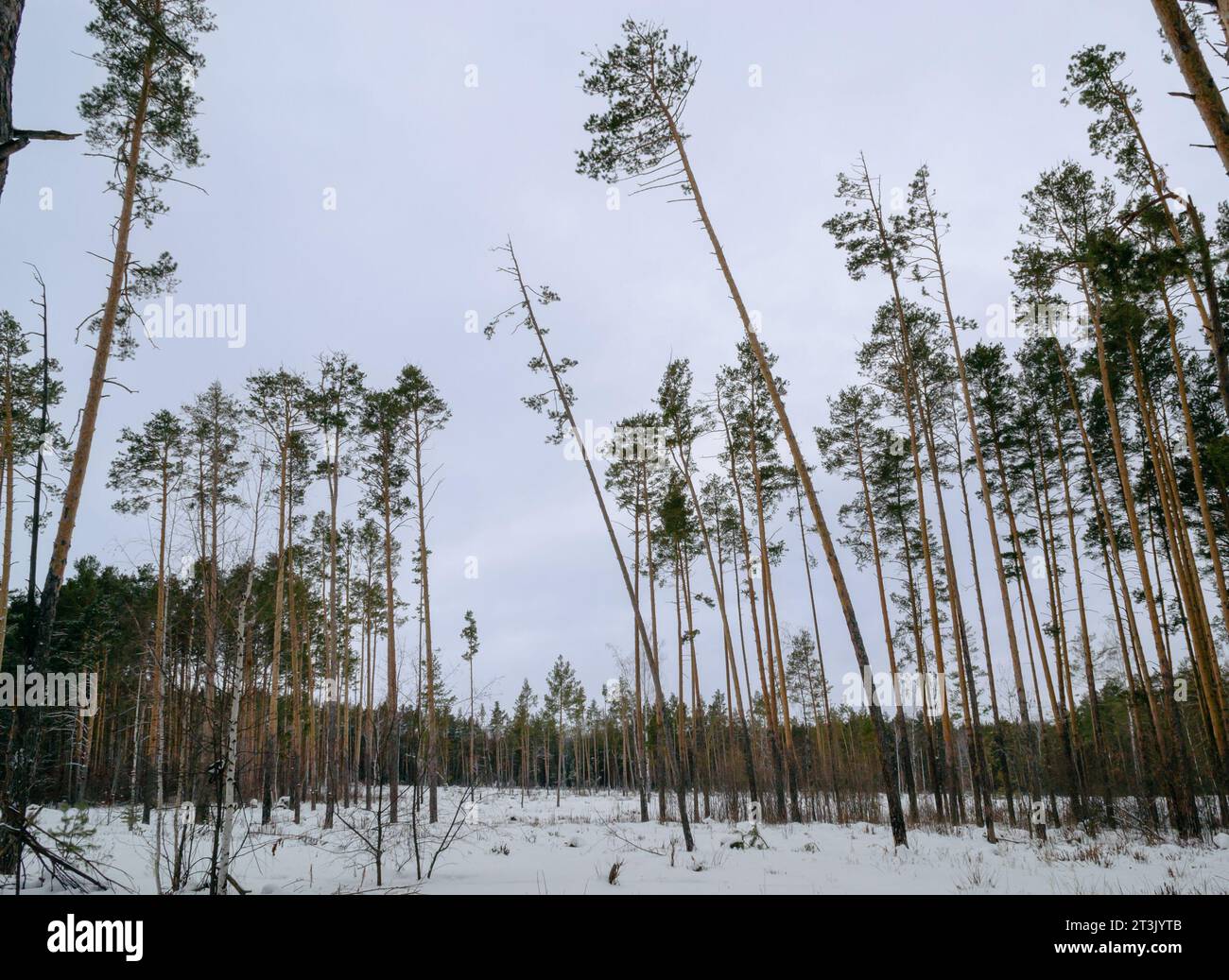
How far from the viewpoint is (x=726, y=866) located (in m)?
9.08

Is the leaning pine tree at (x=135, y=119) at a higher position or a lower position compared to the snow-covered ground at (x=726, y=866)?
higher

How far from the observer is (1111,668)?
3438 centimetres

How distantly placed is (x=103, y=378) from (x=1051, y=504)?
22.7 meters

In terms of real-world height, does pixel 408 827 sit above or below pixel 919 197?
below

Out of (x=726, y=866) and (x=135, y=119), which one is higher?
(x=135, y=119)

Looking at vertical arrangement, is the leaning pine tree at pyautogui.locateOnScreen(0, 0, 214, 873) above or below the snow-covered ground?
above

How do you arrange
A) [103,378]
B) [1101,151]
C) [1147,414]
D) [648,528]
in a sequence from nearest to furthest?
[103,378] < [1101,151] < [1147,414] < [648,528]

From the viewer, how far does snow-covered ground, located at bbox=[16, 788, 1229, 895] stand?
7055 millimetres

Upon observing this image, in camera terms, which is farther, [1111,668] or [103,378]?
[1111,668]

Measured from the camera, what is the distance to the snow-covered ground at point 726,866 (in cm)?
705
